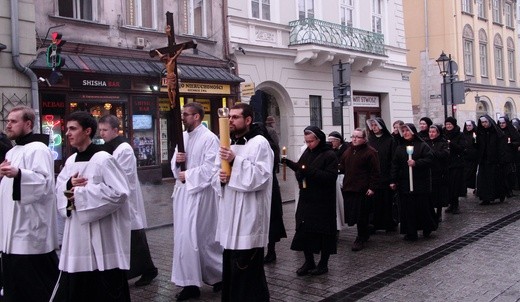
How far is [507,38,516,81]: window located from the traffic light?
36424 millimetres

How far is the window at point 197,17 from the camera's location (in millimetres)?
18250

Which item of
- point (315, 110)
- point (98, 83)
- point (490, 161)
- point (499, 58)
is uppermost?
point (499, 58)

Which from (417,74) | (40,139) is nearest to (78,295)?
Result: (40,139)

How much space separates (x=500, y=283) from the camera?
6.38m

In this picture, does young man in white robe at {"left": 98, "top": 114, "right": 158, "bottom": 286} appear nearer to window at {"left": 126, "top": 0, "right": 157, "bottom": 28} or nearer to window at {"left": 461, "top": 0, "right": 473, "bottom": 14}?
window at {"left": 126, "top": 0, "right": 157, "bottom": 28}

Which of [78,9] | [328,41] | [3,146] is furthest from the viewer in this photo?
[328,41]

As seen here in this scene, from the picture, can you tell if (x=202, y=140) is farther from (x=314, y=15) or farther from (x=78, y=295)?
(x=314, y=15)

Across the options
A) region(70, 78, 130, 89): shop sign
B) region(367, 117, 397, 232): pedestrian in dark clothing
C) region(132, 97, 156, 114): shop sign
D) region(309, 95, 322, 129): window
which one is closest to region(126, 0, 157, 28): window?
region(70, 78, 130, 89): shop sign

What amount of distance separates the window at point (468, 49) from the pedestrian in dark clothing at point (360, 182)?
30057mm

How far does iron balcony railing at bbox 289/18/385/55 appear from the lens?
2114 cm

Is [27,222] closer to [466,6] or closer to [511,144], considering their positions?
[511,144]

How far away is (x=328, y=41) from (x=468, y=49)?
1864cm

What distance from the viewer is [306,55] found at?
21.1 metres

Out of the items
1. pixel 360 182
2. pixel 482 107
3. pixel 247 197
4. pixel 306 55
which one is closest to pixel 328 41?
pixel 306 55
